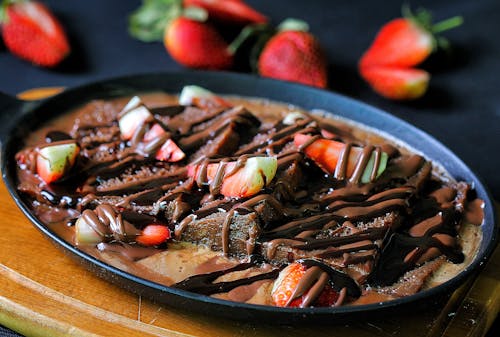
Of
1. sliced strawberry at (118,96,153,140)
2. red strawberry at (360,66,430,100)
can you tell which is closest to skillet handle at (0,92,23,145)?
sliced strawberry at (118,96,153,140)

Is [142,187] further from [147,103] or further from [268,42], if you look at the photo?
[268,42]

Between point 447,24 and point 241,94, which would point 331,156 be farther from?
point 447,24

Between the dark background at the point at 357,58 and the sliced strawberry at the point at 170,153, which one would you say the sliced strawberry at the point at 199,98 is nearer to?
the sliced strawberry at the point at 170,153

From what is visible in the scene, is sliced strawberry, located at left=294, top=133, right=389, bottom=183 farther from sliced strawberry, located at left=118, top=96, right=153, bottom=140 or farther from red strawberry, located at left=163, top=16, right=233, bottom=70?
red strawberry, located at left=163, top=16, right=233, bottom=70

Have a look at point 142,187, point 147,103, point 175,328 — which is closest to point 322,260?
point 175,328

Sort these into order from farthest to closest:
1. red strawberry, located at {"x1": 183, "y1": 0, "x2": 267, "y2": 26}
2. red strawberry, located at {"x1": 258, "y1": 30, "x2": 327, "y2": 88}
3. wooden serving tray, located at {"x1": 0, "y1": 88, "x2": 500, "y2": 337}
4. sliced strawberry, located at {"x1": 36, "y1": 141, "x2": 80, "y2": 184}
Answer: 1. red strawberry, located at {"x1": 183, "y1": 0, "x2": 267, "y2": 26}
2. red strawberry, located at {"x1": 258, "y1": 30, "x2": 327, "y2": 88}
3. sliced strawberry, located at {"x1": 36, "y1": 141, "x2": 80, "y2": 184}
4. wooden serving tray, located at {"x1": 0, "y1": 88, "x2": 500, "y2": 337}

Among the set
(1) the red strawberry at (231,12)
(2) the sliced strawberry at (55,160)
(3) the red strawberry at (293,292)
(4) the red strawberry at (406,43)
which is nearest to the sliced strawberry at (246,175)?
(3) the red strawberry at (293,292)

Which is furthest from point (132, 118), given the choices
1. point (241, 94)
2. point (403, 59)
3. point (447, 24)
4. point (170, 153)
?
point (447, 24)
